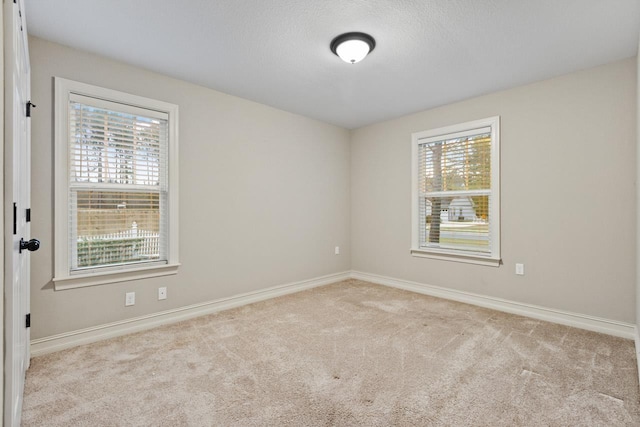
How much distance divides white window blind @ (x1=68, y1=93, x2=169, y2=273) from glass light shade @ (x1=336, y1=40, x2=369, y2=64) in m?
1.83

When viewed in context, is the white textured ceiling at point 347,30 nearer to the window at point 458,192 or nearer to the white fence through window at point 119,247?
the window at point 458,192

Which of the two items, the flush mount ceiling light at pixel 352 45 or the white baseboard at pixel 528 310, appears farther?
the white baseboard at pixel 528 310

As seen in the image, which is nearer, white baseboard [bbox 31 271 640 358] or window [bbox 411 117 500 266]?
white baseboard [bbox 31 271 640 358]

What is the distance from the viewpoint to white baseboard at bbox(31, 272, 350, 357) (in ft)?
8.25

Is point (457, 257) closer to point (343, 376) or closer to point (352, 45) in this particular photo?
point (343, 376)

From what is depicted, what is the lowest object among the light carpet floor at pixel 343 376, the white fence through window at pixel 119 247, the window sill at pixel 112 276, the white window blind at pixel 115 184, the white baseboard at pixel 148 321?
the light carpet floor at pixel 343 376

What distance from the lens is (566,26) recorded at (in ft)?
7.63

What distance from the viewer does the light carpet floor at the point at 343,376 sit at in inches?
68.4

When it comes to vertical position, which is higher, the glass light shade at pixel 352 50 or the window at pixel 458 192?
the glass light shade at pixel 352 50

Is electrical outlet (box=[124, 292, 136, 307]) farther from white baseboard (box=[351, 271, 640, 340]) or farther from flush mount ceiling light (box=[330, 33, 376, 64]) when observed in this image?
white baseboard (box=[351, 271, 640, 340])

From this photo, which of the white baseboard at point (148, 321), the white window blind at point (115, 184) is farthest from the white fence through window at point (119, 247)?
the white baseboard at point (148, 321)

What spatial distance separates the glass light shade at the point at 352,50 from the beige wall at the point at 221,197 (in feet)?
5.36

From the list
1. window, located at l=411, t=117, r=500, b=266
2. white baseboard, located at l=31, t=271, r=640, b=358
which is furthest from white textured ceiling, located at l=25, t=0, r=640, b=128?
white baseboard, located at l=31, t=271, r=640, b=358

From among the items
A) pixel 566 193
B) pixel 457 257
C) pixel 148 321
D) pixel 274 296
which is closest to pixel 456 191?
pixel 457 257
